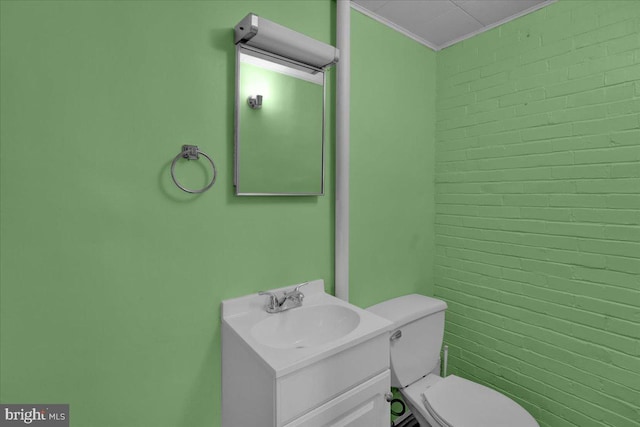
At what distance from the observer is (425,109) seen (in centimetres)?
195

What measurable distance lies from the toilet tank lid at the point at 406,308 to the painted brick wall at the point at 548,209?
356mm

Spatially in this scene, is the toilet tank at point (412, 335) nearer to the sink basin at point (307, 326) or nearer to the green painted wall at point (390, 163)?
the green painted wall at point (390, 163)

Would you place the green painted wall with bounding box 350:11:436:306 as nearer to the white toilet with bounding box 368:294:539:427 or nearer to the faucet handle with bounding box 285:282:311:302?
the white toilet with bounding box 368:294:539:427

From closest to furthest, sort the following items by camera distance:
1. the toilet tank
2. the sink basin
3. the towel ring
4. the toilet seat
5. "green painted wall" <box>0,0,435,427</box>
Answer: "green painted wall" <box>0,0,435,427</box>
the towel ring
the sink basin
the toilet seat
the toilet tank

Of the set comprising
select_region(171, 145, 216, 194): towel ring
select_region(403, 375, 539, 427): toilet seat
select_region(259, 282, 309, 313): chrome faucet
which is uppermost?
select_region(171, 145, 216, 194): towel ring

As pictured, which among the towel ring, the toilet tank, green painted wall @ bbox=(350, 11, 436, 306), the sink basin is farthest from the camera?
green painted wall @ bbox=(350, 11, 436, 306)

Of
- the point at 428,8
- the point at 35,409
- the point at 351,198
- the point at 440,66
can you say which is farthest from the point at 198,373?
the point at 440,66

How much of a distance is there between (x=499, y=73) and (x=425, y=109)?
1.42 feet

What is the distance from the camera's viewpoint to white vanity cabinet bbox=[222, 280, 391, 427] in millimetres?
857

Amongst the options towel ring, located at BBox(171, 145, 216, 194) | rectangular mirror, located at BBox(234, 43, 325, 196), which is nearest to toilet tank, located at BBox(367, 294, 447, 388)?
rectangular mirror, located at BBox(234, 43, 325, 196)

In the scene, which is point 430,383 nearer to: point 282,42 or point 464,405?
point 464,405

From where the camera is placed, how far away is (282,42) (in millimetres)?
1186

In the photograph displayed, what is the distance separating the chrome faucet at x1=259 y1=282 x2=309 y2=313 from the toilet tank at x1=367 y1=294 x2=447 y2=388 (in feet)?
1.62

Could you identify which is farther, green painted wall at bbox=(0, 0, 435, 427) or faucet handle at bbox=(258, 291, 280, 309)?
faucet handle at bbox=(258, 291, 280, 309)
